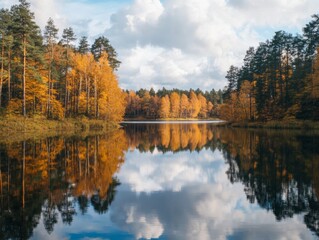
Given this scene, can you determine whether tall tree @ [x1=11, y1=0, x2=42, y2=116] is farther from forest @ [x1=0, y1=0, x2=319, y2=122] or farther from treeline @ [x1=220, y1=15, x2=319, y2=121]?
treeline @ [x1=220, y1=15, x2=319, y2=121]

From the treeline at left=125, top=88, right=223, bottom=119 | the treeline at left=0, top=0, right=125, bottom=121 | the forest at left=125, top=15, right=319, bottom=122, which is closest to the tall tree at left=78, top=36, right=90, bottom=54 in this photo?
the treeline at left=0, top=0, right=125, bottom=121

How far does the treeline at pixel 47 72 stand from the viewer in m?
42.6

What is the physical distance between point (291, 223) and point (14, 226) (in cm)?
741

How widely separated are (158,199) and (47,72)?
4581cm

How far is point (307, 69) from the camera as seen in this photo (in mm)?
56062

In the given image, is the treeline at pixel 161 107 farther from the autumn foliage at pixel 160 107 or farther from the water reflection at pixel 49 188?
the water reflection at pixel 49 188

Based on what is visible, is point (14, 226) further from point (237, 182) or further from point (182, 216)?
point (237, 182)

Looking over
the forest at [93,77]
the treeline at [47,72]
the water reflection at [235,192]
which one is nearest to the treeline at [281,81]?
the forest at [93,77]

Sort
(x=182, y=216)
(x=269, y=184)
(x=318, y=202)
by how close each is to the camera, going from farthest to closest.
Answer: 1. (x=269, y=184)
2. (x=318, y=202)
3. (x=182, y=216)

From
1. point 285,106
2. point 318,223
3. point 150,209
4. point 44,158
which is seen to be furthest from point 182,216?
point 285,106

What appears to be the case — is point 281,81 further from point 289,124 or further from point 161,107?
point 161,107

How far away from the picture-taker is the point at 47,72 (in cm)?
5219

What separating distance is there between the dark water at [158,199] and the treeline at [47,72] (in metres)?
28.2

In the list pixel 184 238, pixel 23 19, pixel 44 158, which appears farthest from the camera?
pixel 23 19
